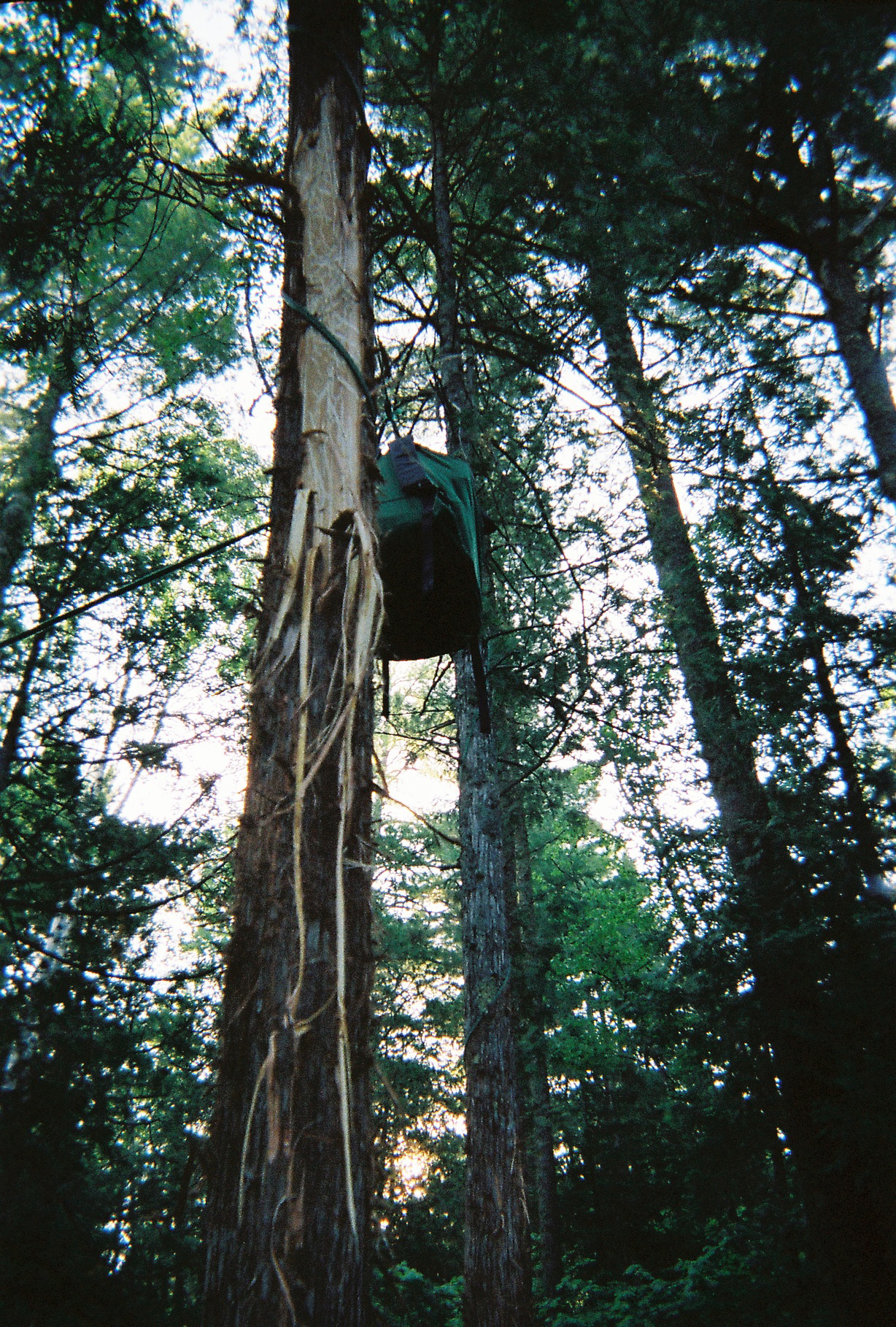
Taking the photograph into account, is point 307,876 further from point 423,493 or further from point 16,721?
point 16,721

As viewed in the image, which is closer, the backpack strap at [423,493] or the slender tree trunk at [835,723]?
the backpack strap at [423,493]

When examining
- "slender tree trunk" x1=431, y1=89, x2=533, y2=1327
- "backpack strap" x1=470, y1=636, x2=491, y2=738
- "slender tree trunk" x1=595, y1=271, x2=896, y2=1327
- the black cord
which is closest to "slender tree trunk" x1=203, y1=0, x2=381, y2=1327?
the black cord

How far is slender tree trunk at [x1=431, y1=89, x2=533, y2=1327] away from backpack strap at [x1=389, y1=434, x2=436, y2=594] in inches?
71.9

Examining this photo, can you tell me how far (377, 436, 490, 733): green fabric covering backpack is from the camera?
1.88 meters

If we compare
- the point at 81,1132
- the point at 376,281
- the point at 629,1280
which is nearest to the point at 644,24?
the point at 376,281

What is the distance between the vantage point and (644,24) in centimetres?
497

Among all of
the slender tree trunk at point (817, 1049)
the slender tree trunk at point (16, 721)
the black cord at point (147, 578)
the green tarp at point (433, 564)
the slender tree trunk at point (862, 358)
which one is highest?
the slender tree trunk at point (862, 358)

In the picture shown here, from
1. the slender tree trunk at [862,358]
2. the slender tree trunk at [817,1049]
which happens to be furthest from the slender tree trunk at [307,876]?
the slender tree trunk at [862,358]

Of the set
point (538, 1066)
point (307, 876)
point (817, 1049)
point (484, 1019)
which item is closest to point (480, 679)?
point (307, 876)

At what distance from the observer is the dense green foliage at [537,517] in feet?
Answer: 12.8

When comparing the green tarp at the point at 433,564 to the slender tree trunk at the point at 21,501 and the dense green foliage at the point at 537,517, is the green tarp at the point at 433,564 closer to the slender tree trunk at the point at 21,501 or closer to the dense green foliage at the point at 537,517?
the dense green foliage at the point at 537,517

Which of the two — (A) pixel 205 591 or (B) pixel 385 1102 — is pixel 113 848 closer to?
(A) pixel 205 591

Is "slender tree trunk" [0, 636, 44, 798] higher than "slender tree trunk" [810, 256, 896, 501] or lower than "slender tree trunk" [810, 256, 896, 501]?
lower

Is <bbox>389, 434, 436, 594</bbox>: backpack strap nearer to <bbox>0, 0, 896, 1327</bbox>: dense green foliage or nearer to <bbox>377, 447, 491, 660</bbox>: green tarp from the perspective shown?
<bbox>377, 447, 491, 660</bbox>: green tarp
